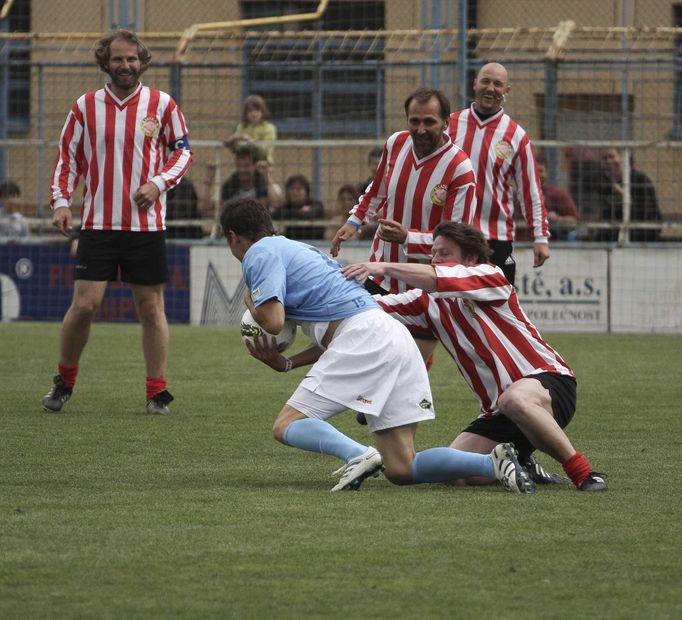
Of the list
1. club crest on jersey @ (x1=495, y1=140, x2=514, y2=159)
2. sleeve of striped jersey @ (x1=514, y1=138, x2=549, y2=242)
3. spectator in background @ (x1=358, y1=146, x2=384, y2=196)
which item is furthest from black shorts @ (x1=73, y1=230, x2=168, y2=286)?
spectator in background @ (x1=358, y1=146, x2=384, y2=196)

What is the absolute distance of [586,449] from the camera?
6.77 m

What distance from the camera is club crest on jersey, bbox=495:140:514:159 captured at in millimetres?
8570

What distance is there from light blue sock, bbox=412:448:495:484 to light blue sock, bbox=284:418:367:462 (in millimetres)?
229

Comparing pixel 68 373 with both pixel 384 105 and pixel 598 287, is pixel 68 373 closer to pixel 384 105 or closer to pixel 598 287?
pixel 598 287

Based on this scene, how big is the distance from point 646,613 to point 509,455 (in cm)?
188

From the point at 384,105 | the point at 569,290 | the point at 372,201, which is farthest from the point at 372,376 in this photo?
the point at 384,105

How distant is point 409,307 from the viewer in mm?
6305

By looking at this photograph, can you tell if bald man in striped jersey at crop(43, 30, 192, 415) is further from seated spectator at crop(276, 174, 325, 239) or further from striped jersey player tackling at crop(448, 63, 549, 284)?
seated spectator at crop(276, 174, 325, 239)

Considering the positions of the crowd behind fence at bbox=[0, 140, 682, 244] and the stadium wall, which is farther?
the crowd behind fence at bbox=[0, 140, 682, 244]

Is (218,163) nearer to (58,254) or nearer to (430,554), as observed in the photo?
(58,254)

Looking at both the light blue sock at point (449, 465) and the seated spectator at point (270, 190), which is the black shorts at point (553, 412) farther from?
the seated spectator at point (270, 190)

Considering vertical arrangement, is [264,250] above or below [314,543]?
above

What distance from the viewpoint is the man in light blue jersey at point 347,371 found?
217 inches

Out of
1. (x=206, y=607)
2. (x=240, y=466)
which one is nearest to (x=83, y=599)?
(x=206, y=607)
